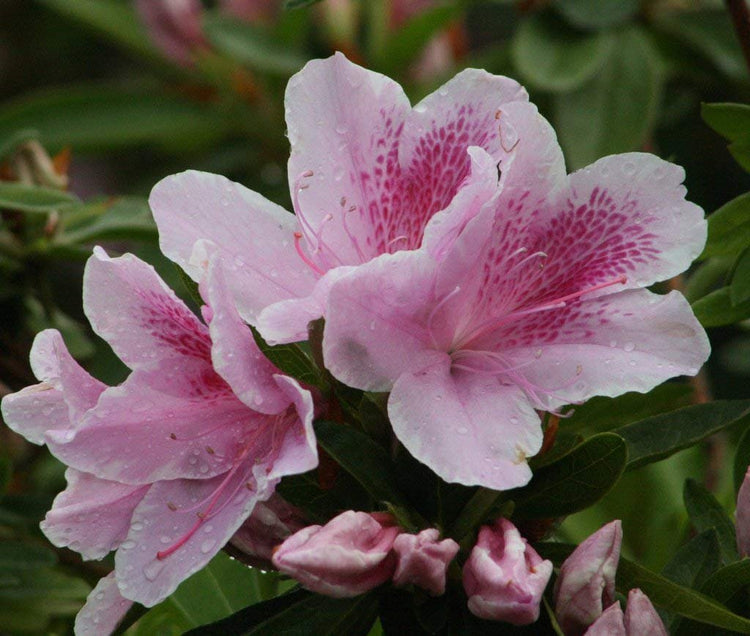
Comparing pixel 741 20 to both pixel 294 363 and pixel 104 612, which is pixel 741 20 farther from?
pixel 104 612

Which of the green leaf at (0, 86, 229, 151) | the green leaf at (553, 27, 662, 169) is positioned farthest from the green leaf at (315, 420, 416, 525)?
the green leaf at (0, 86, 229, 151)

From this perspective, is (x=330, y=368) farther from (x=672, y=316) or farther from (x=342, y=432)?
(x=672, y=316)

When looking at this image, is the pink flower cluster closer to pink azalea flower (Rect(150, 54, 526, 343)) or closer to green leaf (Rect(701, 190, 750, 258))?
pink azalea flower (Rect(150, 54, 526, 343))

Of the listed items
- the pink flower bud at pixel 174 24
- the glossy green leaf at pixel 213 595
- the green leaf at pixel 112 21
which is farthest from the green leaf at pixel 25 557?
the green leaf at pixel 112 21

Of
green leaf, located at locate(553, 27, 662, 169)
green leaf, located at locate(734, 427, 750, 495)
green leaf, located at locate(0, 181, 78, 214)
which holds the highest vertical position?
green leaf, located at locate(0, 181, 78, 214)

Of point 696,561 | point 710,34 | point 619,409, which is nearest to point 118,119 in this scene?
point 710,34

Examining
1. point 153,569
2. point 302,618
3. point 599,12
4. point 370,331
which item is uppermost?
point 370,331

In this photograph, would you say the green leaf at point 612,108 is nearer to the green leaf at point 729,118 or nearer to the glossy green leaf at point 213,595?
the green leaf at point 729,118
